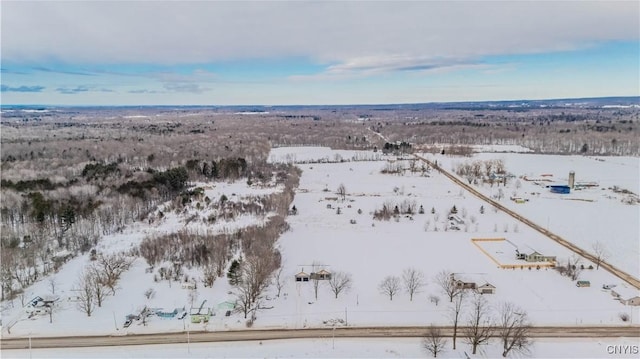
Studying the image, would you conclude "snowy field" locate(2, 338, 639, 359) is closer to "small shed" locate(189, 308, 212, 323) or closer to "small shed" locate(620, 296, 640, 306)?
"small shed" locate(189, 308, 212, 323)

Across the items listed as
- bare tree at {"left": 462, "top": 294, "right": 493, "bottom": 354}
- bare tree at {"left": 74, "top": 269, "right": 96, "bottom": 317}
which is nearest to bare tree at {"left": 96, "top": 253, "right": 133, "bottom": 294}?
bare tree at {"left": 74, "top": 269, "right": 96, "bottom": 317}

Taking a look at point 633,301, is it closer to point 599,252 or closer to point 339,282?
point 599,252

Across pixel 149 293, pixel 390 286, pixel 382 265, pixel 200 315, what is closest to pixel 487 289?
pixel 390 286

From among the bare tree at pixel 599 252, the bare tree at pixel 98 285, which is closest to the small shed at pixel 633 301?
the bare tree at pixel 599 252

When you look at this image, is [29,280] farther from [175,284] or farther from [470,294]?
[470,294]

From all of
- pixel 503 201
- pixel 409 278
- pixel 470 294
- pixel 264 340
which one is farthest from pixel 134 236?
pixel 503 201

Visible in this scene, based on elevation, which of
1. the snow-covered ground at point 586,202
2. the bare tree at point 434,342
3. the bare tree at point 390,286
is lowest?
the bare tree at point 434,342

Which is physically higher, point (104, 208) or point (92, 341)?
point (104, 208)

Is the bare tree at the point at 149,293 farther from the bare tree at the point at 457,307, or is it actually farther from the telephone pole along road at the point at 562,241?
the telephone pole along road at the point at 562,241
